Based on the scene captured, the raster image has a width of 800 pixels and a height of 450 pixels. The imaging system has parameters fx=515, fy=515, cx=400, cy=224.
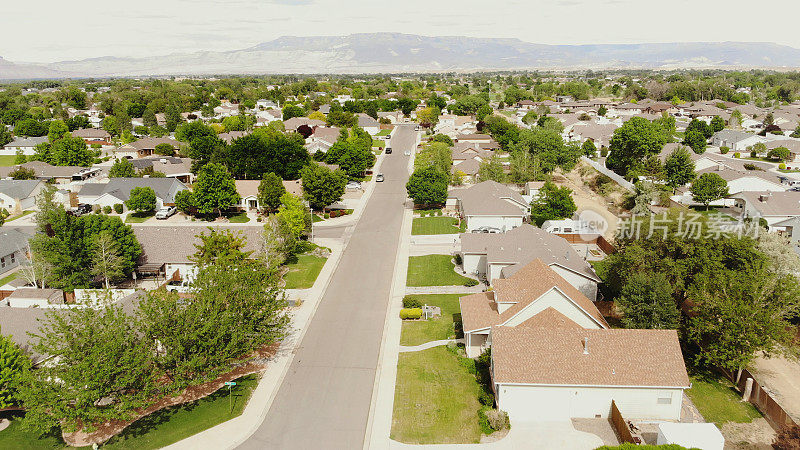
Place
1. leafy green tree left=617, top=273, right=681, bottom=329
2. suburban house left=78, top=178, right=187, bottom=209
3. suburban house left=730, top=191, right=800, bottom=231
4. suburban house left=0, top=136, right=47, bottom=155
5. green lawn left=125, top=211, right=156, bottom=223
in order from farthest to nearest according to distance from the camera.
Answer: suburban house left=0, top=136, right=47, bottom=155, suburban house left=78, top=178, right=187, bottom=209, green lawn left=125, top=211, right=156, bottom=223, suburban house left=730, top=191, right=800, bottom=231, leafy green tree left=617, top=273, right=681, bottom=329

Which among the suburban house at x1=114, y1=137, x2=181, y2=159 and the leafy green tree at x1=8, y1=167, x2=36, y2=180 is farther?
the suburban house at x1=114, y1=137, x2=181, y2=159

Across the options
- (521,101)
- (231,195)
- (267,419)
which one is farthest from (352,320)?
(521,101)

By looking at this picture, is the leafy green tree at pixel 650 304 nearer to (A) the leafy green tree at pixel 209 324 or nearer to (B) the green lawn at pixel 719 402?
(B) the green lawn at pixel 719 402

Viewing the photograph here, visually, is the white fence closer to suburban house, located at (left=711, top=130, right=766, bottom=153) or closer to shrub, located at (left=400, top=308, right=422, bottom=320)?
suburban house, located at (left=711, top=130, right=766, bottom=153)

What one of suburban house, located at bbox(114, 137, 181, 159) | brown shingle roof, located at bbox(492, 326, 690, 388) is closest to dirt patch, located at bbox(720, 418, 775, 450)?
brown shingle roof, located at bbox(492, 326, 690, 388)

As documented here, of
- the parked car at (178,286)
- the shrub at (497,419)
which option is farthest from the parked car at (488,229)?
the shrub at (497,419)
